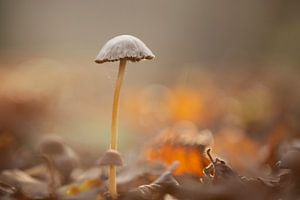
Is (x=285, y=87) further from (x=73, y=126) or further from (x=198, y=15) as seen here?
(x=198, y=15)

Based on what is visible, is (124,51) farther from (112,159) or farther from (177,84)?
(177,84)

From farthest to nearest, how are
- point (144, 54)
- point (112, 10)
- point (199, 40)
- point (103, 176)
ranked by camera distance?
point (112, 10), point (199, 40), point (103, 176), point (144, 54)

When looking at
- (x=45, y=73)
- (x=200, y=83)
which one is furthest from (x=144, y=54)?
(x=200, y=83)

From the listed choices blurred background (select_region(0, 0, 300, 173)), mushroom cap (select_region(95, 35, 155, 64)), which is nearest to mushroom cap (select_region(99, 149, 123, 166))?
mushroom cap (select_region(95, 35, 155, 64))

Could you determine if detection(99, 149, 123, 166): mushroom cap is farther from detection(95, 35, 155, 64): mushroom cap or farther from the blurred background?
the blurred background

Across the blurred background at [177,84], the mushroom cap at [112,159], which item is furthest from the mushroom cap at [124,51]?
the blurred background at [177,84]

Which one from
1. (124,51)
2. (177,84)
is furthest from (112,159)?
(177,84)
